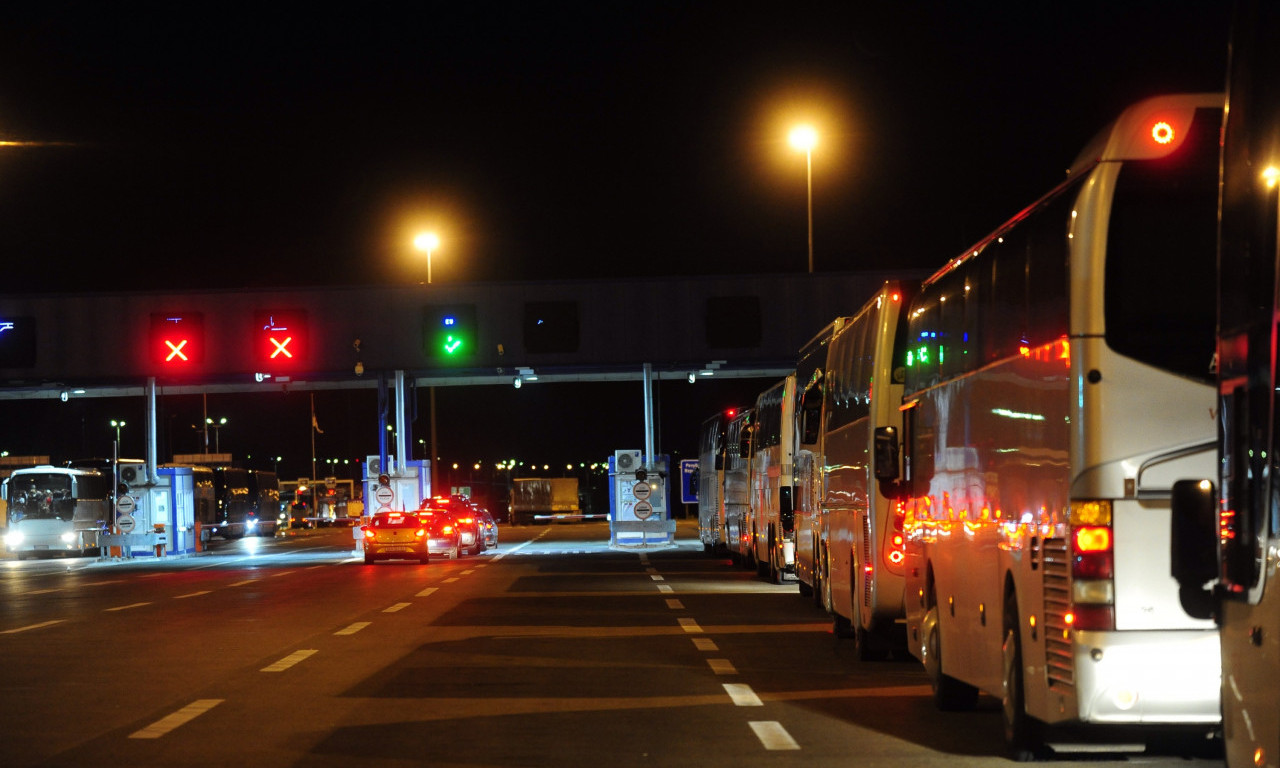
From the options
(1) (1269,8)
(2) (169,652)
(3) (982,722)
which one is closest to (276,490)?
(2) (169,652)

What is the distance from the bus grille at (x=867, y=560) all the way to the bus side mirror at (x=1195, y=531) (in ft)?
32.3

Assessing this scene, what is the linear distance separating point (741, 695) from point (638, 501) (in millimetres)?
41212

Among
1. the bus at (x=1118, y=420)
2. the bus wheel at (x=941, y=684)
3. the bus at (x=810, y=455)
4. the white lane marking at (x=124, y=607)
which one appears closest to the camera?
the bus at (x=1118, y=420)

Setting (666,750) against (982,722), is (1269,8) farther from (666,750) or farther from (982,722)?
(982,722)

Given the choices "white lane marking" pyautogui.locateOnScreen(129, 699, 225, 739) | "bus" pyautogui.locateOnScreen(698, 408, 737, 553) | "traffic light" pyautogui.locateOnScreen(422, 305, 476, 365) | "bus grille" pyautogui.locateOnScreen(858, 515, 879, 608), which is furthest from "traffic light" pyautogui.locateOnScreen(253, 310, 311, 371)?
"white lane marking" pyautogui.locateOnScreen(129, 699, 225, 739)

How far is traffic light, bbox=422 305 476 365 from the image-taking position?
159ft

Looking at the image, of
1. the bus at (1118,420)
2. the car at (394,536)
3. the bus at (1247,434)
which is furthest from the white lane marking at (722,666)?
the car at (394,536)

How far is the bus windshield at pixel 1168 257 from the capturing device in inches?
336

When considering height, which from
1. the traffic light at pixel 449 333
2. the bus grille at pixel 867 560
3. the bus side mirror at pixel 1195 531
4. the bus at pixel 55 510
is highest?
the traffic light at pixel 449 333

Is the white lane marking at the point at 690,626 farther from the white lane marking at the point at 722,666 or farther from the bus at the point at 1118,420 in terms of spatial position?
the bus at the point at 1118,420

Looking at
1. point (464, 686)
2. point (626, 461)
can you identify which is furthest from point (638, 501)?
point (464, 686)

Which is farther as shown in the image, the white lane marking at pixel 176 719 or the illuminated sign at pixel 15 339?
the illuminated sign at pixel 15 339

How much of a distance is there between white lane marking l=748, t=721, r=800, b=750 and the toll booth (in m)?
42.5

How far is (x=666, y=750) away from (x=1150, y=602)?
321 cm
